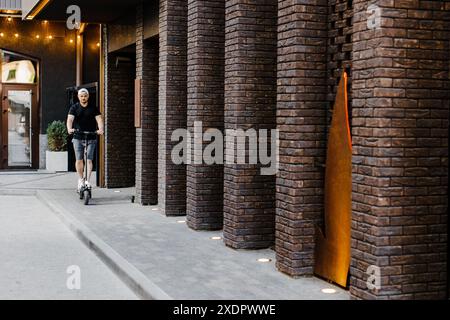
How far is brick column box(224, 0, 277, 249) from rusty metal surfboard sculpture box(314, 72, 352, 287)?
1.71m

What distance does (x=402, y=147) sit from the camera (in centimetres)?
567

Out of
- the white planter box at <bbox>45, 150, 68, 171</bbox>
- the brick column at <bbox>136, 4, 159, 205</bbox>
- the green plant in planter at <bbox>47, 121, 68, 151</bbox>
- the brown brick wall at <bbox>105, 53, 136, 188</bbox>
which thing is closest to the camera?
the brick column at <bbox>136, 4, 159, 205</bbox>

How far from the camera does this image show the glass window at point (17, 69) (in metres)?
21.3

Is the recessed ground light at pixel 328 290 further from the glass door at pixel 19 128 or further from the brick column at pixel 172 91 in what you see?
the glass door at pixel 19 128

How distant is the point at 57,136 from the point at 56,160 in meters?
0.70

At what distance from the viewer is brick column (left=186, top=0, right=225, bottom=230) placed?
9828mm

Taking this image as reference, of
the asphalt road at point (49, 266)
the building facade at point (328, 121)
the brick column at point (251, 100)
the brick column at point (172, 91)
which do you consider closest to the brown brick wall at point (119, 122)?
the asphalt road at point (49, 266)

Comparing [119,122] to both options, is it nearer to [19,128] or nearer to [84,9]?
[84,9]

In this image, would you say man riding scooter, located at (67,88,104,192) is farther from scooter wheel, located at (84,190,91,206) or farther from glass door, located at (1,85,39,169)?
glass door, located at (1,85,39,169)

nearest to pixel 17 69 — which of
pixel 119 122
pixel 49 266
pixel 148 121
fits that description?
pixel 119 122

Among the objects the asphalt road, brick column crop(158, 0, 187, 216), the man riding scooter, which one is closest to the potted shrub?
the man riding scooter

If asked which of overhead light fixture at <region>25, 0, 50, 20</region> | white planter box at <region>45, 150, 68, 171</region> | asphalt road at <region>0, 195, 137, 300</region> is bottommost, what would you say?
asphalt road at <region>0, 195, 137, 300</region>

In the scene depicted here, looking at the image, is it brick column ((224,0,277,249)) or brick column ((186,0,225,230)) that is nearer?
brick column ((224,0,277,249))

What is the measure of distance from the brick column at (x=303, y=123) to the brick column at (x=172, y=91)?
4315 mm
